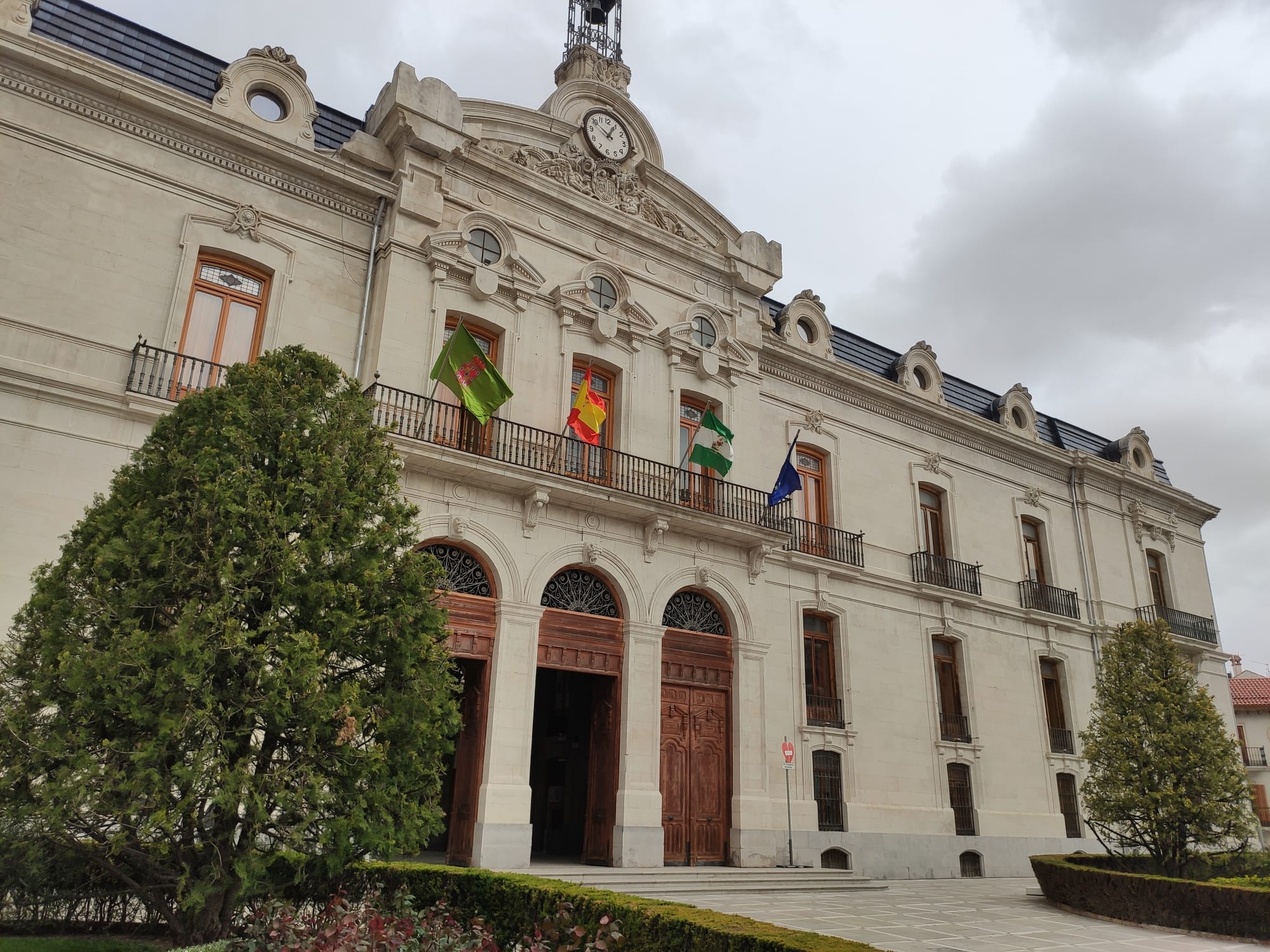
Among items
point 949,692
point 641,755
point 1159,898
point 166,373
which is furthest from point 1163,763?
point 166,373

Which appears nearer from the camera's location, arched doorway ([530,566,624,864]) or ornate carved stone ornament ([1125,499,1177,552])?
arched doorway ([530,566,624,864])

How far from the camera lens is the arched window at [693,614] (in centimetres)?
1574

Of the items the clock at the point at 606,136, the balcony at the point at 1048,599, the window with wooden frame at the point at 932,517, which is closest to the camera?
the clock at the point at 606,136

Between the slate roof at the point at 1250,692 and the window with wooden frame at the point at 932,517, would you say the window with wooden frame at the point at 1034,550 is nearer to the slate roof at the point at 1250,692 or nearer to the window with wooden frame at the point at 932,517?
the window with wooden frame at the point at 932,517

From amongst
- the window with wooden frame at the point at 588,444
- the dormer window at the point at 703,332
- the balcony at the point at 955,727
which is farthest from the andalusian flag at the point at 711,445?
the balcony at the point at 955,727

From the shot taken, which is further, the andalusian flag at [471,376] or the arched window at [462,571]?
the arched window at [462,571]

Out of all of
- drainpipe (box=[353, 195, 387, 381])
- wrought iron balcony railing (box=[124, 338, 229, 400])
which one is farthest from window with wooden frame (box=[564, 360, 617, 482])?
wrought iron balcony railing (box=[124, 338, 229, 400])

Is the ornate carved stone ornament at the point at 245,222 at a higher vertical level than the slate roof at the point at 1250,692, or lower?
higher

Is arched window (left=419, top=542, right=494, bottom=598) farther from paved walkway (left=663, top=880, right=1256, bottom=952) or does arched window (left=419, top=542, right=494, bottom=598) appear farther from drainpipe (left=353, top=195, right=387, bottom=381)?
paved walkway (left=663, top=880, right=1256, bottom=952)

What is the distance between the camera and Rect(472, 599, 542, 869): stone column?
12492 mm

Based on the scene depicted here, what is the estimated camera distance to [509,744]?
1309cm

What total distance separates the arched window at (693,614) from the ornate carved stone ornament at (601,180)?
7.05 metres

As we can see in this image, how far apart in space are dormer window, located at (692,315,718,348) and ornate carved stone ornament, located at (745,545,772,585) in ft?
13.3

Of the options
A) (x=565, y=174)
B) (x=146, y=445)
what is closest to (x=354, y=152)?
(x=565, y=174)
